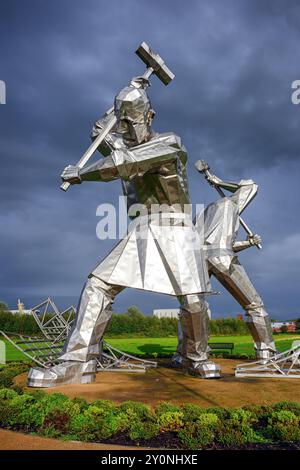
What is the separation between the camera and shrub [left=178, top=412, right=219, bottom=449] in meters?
4.49

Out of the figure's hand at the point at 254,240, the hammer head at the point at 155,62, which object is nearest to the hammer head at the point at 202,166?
Answer: the figure's hand at the point at 254,240

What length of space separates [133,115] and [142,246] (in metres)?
2.36

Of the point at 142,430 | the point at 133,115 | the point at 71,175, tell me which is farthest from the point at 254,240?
the point at 142,430

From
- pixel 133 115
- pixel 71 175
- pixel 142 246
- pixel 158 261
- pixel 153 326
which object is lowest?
pixel 153 326

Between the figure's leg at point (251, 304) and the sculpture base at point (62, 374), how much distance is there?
179 inches

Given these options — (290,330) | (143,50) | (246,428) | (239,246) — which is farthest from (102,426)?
(290,330)

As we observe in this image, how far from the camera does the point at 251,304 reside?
11.0 m

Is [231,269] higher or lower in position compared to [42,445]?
higher

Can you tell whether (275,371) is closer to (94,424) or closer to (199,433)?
(199,433)

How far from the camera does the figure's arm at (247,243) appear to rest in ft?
38.1

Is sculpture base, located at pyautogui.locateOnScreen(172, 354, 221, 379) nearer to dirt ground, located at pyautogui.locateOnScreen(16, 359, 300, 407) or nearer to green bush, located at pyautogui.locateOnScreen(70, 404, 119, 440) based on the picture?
dirt ground, located at pyautogui.locateOnScreen(16, 359, 300, 407)

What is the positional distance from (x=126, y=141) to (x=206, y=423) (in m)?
5.07

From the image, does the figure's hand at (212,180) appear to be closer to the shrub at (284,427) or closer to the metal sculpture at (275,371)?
the metal sculpture at (275,371)

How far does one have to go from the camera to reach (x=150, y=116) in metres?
7.89
